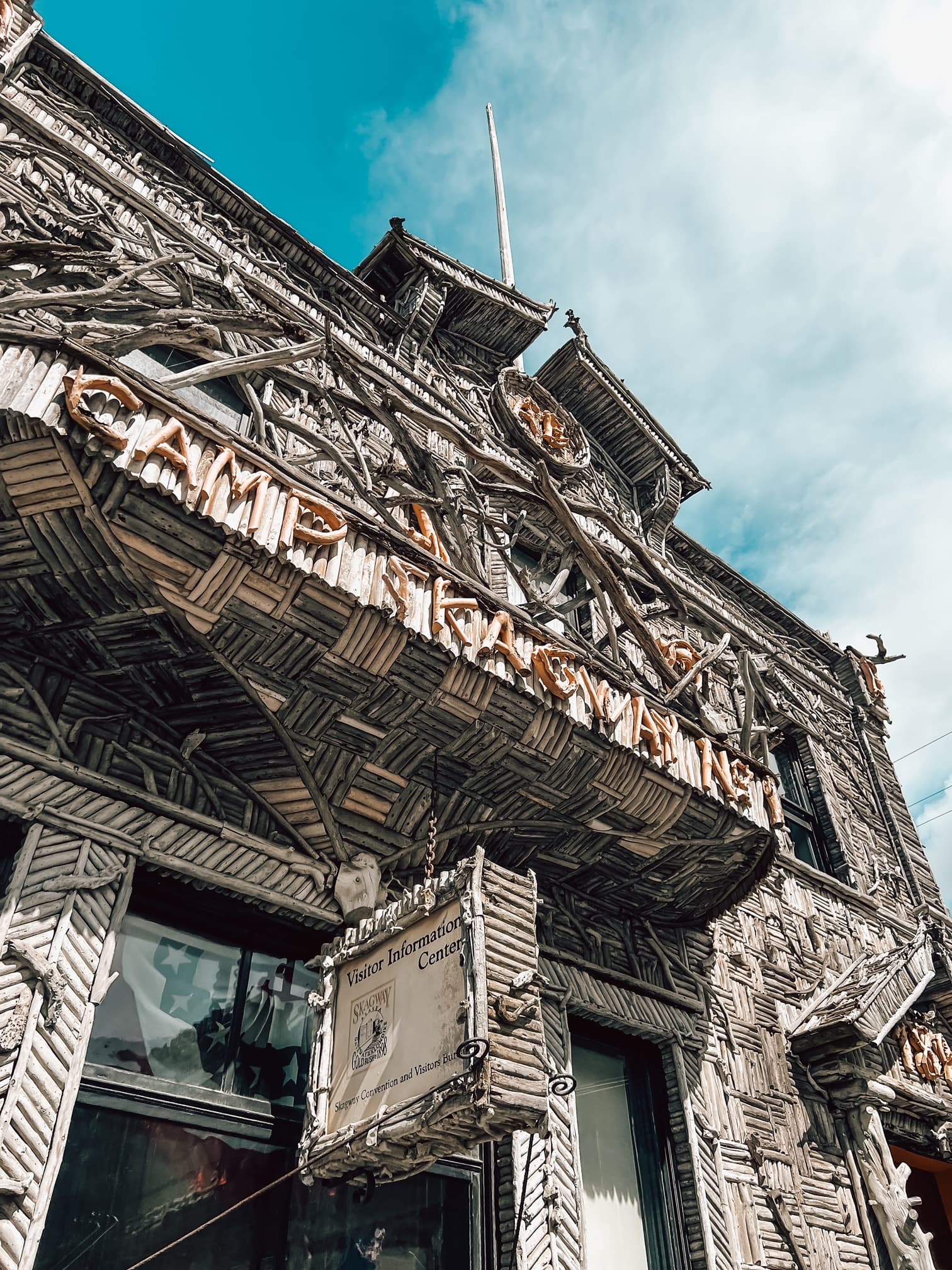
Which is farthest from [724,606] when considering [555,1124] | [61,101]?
[61,101]

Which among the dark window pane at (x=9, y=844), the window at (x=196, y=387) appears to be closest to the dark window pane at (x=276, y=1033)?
the dark window pane at (x=9, y=844)

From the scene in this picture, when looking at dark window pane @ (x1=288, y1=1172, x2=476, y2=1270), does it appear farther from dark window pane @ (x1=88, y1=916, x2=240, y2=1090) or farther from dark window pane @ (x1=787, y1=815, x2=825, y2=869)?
dark window pane @ (x1=787, y1=815, x2=825, y2=869)

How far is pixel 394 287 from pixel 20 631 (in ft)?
30.7

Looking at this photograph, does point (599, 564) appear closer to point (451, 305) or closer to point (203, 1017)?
point (203, 1017)

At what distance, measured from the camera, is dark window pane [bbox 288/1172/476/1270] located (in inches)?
216

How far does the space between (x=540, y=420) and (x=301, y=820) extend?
9.11m

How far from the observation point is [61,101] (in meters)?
9.94

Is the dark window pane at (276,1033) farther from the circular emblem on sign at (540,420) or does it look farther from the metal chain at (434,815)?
the circular emblem on sign at (540,420)

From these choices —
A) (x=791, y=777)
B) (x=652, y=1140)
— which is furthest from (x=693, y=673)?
(x=791, y=777)

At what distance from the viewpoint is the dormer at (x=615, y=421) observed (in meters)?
15.3

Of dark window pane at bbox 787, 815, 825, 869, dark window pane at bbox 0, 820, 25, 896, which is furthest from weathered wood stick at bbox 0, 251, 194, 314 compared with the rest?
dark window pane at bbox 787, 815, 825, 869

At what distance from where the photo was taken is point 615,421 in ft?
50.7

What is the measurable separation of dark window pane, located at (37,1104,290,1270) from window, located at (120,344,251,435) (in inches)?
232

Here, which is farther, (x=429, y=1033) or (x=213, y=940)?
(x=213, y=940)
